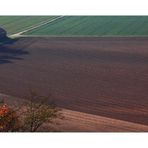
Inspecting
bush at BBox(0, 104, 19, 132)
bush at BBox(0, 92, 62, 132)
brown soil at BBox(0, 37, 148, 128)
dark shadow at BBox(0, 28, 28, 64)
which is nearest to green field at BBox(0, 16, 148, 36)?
brown soil at BBox(0, 37, 148, 128)

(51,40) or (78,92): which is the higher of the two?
(51,40)

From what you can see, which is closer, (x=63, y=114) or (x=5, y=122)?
(x=5, y=122)

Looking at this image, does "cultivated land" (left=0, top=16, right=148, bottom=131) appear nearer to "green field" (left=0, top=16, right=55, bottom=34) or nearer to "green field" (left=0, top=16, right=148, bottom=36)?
"green field" (left=0, top=16, right=148, bottom=36)

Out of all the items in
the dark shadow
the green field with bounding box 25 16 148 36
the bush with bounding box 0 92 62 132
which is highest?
the green field with bounding box 25 16 148 36

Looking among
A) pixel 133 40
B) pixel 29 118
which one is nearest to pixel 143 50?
pixel 133 40
